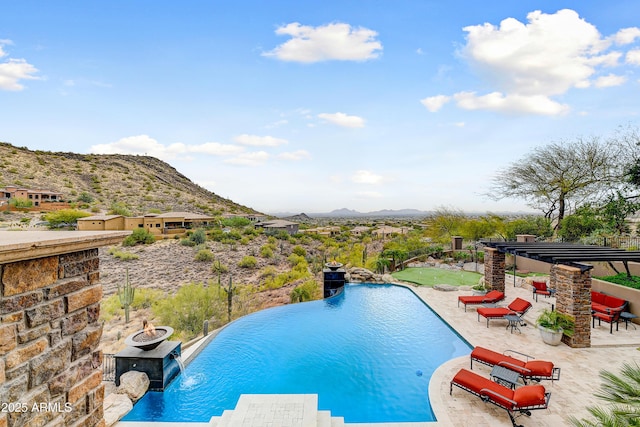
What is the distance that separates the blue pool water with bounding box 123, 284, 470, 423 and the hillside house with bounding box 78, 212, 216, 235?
17.6 metres

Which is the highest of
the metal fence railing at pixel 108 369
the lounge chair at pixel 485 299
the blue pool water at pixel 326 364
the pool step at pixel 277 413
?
the lounge chair at pixel 485 299

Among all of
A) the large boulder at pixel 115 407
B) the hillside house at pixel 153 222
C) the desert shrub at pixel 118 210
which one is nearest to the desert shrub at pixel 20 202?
the desert shrub at pixel 118 210

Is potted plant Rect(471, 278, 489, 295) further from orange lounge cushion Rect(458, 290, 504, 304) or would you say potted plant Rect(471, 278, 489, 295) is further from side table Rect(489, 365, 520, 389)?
side table Rect(489, 365, 520, 389)

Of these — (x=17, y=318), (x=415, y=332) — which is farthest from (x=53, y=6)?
(x=415, y=332)

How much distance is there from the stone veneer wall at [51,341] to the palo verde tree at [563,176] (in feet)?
80.8

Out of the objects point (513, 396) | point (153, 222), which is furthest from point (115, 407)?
point (153, 222)

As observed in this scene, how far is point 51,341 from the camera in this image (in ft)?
5.84

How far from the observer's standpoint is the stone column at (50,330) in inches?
60.9

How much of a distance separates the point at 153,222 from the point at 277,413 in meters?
25.8

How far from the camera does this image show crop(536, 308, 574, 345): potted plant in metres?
7.55

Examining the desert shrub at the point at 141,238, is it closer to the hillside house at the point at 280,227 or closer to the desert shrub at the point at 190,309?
the hillside house at the point at 280,227

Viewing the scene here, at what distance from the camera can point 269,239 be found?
89.8ft

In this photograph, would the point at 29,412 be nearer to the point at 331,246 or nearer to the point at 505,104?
the point at 505,104

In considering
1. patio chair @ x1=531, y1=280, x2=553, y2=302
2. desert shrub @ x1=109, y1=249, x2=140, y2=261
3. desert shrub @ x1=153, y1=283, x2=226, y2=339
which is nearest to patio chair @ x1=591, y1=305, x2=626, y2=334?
patio chair @ x1=531, y1=280, x2=553, y2=302
